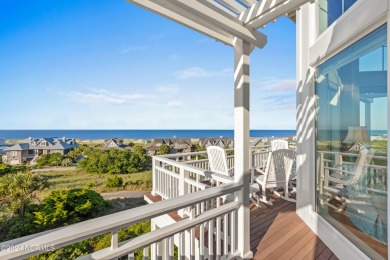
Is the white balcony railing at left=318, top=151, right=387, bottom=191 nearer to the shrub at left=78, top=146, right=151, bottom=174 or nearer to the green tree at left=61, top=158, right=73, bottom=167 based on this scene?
the shrub at left=78, top=146, right=151, bottom=174

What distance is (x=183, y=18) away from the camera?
5.71ft

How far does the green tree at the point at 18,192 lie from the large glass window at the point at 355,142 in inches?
476

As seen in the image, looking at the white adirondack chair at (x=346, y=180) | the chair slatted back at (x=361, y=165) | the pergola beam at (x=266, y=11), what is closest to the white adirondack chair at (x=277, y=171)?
the white adirondack chair at (x=346, y=180)

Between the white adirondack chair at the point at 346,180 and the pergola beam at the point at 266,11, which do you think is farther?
the white adirondack chair at the point at 346,180

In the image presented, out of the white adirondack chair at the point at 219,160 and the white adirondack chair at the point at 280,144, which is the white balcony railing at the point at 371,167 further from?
the white adirondack chair at the point at 280,144

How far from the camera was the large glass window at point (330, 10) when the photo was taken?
2.32 metres

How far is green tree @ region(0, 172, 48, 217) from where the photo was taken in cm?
937

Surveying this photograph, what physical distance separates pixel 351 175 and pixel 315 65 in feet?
5.21

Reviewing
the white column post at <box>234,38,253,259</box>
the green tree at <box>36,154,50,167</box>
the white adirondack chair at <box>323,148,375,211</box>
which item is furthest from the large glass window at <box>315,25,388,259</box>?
the green tree at <box>36,154,50,167</box>

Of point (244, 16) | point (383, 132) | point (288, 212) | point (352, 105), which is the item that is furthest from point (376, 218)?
point (244, 16)

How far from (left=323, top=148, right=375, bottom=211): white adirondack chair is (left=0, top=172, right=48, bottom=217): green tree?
1204cm

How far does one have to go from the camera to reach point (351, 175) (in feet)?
7.36

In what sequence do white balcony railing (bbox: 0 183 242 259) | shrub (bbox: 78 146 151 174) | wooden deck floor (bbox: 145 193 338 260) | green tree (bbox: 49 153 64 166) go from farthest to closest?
green tree (bbox: 49 153 64 166), shrub (bbox: 78 146 151 174), wooden deck floor (bbox: 145 193 338 260), white balcony railing (bbox: 0 183 242 259)

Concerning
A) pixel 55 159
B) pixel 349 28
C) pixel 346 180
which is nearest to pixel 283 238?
pixel 346 180
